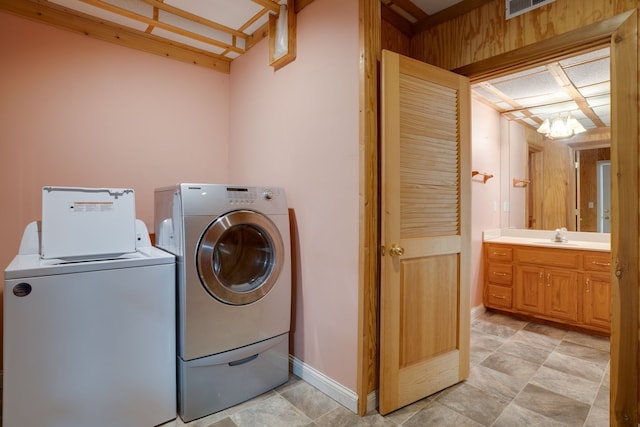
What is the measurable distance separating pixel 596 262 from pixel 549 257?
0.35m

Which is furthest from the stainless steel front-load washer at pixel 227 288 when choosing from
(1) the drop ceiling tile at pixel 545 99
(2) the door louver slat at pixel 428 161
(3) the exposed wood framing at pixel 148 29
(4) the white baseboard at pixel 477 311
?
(1) the drop ceiling tile at pixel 545 99

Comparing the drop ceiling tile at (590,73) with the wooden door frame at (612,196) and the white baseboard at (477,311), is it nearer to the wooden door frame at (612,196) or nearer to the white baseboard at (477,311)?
the wooden door frame at (612,196)

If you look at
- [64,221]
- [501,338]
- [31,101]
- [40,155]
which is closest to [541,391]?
[501,338]

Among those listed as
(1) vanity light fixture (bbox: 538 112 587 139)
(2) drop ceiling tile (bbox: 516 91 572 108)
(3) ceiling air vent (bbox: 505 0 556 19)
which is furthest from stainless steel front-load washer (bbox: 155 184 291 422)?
(1) vanity light fixture (bbox: 538 112 587 139)

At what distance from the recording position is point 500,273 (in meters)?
3.45

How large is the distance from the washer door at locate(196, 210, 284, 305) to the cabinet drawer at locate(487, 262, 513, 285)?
8.51 ft

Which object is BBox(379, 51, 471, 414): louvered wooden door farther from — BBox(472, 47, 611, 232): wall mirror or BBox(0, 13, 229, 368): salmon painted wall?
BBox(0, 13, 229, 368): salmon painted wall

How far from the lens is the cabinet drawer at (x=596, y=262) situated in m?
2.82

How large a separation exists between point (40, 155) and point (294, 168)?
172 centimetres

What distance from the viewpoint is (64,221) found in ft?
5.53

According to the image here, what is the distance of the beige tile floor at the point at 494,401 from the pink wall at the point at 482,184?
39.4 inches

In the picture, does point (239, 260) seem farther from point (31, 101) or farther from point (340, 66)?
point (31, 101)

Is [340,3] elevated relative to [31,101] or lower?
elevated

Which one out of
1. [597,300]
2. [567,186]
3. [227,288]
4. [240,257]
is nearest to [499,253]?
[597,300]
